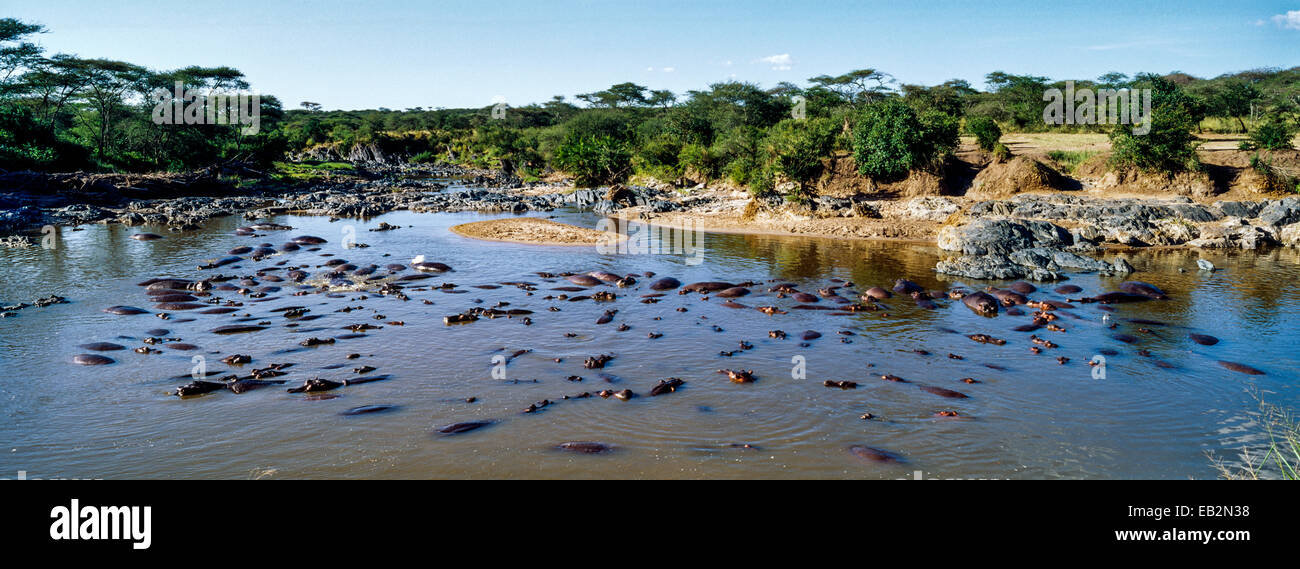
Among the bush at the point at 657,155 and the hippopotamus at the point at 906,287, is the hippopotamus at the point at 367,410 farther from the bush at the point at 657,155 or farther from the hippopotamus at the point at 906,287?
the bush at the point at 657,155

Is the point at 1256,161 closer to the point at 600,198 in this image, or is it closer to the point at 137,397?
the point at 600,198

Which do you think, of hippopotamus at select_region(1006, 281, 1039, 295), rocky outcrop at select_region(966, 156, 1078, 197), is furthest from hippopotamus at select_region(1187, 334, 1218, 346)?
rocky outcrop at select_region(966, 156, 1078, 197)

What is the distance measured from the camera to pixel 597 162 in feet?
151

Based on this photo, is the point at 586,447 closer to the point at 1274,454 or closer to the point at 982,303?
the point at 1274,454

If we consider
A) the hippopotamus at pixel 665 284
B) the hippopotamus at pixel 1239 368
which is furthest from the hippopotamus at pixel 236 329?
the hippopotamus at pixel 1239 368

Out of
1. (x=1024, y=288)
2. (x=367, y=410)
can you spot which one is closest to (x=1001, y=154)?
(x=1024, y=288)

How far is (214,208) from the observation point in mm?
35562

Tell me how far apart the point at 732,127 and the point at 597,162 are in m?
9.80

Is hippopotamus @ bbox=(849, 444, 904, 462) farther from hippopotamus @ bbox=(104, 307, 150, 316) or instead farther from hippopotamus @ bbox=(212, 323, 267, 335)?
hippopotamus @ bbox=(104, 307, 150, 316)

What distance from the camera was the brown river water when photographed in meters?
7.93

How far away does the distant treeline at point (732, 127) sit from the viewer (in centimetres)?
3119

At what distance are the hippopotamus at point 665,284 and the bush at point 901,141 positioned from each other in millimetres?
17972

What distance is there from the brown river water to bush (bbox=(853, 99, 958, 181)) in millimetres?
14254
